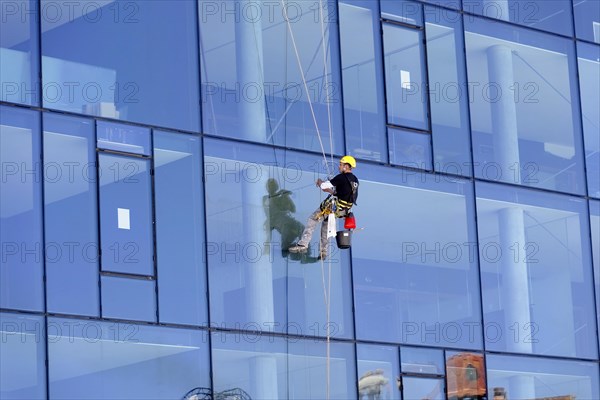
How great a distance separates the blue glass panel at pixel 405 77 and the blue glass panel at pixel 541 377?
4891mm

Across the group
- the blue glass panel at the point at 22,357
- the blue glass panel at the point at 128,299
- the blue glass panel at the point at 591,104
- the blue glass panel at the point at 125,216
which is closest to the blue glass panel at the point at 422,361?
the blue glass panel at the point at 128,299

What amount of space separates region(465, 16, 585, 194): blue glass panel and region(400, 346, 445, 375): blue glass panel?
400 centimetres

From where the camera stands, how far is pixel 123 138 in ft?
85.7

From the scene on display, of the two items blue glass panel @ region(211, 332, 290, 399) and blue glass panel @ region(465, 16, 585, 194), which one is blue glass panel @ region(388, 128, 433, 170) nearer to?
blue glass panel @ region(465, 16, 585, 194)

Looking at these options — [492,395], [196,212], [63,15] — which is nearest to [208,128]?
[196,212]

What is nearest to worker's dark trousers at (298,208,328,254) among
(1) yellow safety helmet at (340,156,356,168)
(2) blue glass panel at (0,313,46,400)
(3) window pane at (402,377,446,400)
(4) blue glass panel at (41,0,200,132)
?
(1) yellow safety helmet at (340,156,356,168)

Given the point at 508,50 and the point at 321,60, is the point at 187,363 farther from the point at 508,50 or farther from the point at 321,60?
the point at 508,50

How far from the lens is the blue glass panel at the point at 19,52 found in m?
25.0

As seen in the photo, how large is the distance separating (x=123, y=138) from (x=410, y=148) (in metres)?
6.43

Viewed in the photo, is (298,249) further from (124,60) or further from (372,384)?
(124,60)

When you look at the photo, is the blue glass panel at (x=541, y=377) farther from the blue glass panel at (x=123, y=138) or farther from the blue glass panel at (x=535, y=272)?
the blue glass panel at (x=123, y=138)

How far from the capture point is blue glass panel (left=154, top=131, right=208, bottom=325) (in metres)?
26.1

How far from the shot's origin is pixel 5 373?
78.3 feet

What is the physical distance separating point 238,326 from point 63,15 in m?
5.99
